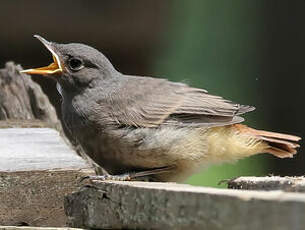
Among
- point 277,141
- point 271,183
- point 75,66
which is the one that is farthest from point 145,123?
point 271,183

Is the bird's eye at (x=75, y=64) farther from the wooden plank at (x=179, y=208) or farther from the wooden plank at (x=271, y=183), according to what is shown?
the wooden plank at (x=179, y=208)

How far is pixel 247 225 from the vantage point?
209 centimetres

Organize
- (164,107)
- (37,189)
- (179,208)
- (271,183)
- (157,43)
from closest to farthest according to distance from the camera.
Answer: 1. (179,208)
2. (271,183)
3. (37,189)
4. (164,107)
5. (157,43)

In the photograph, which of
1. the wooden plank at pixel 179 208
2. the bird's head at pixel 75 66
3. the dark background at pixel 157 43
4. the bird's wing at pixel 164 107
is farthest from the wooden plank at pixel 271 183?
the dark background at pixel 157 43

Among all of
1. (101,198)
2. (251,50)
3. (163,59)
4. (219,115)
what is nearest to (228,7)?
(251,50)

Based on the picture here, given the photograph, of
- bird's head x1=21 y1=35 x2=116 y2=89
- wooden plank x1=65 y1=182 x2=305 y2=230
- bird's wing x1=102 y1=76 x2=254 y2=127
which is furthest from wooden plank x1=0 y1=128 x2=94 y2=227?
bird's head x1=21 y1=35 x2=116 y2=89

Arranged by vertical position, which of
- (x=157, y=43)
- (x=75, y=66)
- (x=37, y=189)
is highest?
(x=157, y=43)

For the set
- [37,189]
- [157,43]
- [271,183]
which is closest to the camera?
[271,183]

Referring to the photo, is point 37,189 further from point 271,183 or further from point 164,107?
point 164,107

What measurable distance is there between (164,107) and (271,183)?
1.19m

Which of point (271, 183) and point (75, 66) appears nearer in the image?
point (271, 183)

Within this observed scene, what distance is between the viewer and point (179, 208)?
2295mm

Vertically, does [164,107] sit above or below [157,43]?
below

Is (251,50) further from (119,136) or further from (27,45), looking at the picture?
(119,136)
